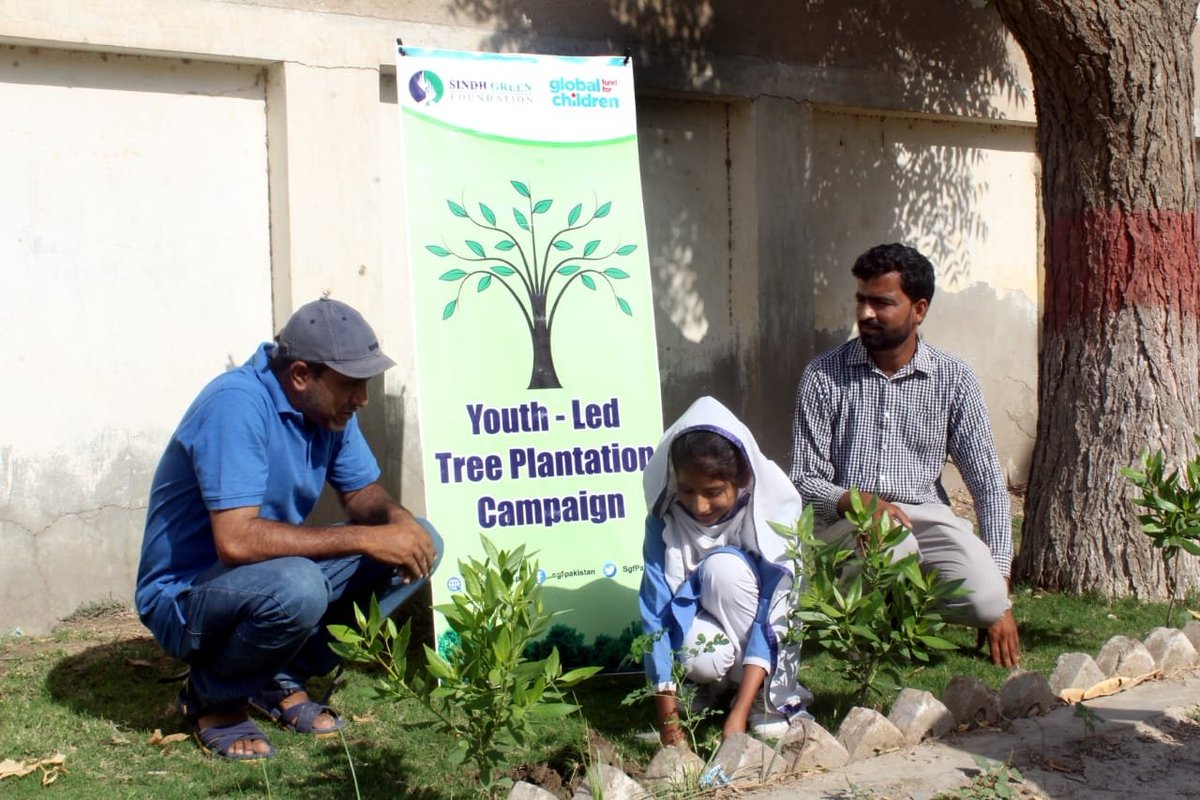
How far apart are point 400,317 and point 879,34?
10.9ft

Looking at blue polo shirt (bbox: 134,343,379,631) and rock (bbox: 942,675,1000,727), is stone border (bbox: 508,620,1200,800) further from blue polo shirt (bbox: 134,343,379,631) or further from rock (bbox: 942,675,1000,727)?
blue polo shirt (bbox: 134,343,379,631)

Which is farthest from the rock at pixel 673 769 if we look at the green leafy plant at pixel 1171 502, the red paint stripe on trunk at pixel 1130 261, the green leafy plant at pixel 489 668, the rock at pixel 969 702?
the red paint stripe on trunk at pixel 1130 261

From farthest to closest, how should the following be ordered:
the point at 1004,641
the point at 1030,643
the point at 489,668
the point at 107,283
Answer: the point at 107,283
the point at 1030,643
the point at 1004,641
the point at 489,668

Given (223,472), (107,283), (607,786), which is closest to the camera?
(607,786)

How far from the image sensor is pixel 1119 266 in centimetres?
565

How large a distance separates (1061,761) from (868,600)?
0.71 m

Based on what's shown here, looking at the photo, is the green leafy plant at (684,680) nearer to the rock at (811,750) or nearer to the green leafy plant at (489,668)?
the rock at (811,750)

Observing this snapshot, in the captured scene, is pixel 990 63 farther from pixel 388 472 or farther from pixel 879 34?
pixel 388 472

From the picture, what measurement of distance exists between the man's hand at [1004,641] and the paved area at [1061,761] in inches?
24.1

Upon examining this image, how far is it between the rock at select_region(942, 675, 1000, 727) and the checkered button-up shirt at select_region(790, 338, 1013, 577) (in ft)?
3.03

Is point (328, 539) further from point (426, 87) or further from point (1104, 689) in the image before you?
point (1104, 689)

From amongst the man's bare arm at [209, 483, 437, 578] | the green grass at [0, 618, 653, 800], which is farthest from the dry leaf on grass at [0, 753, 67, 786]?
the man's bare arm at [209, 483, 437, 578]

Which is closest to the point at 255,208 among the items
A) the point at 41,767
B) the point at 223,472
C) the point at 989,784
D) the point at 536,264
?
the point at 536,264

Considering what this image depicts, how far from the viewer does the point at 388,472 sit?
19.2 feet
